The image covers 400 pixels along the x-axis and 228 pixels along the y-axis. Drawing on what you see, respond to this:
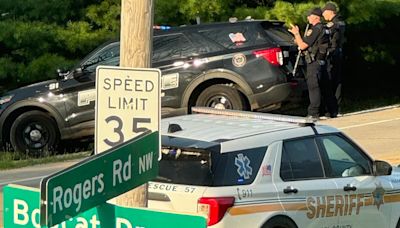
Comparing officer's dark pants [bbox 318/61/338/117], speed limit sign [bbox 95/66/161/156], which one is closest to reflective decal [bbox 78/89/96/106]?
officer's dark pants [bbox 318/61/338/117]

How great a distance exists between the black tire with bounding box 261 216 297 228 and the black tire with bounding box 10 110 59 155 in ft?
24.9

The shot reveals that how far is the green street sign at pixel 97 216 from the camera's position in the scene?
151 inches

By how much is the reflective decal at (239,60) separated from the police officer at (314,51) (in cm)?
88

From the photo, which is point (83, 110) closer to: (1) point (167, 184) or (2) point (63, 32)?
(2) point (63, 32)

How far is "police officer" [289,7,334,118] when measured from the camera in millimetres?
14250

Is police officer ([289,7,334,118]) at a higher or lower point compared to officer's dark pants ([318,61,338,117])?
higher

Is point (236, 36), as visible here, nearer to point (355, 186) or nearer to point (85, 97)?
point (85, 97)

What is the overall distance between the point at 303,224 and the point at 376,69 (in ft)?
57.6

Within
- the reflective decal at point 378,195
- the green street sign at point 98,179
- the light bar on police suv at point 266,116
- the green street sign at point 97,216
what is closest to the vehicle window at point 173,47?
the light bar on police suv at point 266,116

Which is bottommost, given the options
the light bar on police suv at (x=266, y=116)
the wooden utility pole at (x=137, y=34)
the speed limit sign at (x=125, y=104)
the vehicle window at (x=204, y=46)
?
the light bar on police suv at (x=266, y=116)

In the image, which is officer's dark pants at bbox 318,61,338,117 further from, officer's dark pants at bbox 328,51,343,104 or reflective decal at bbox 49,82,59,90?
reflective decal at bbox 49,82,59,90

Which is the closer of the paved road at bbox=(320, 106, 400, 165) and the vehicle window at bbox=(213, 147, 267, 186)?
the vehicle window at bbox=(213, 147, 267, 186)

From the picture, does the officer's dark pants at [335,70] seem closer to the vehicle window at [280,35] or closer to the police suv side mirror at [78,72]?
the vehicle window at [280,35]

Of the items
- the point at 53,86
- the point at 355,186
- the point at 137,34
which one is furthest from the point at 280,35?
the point at 137,34
